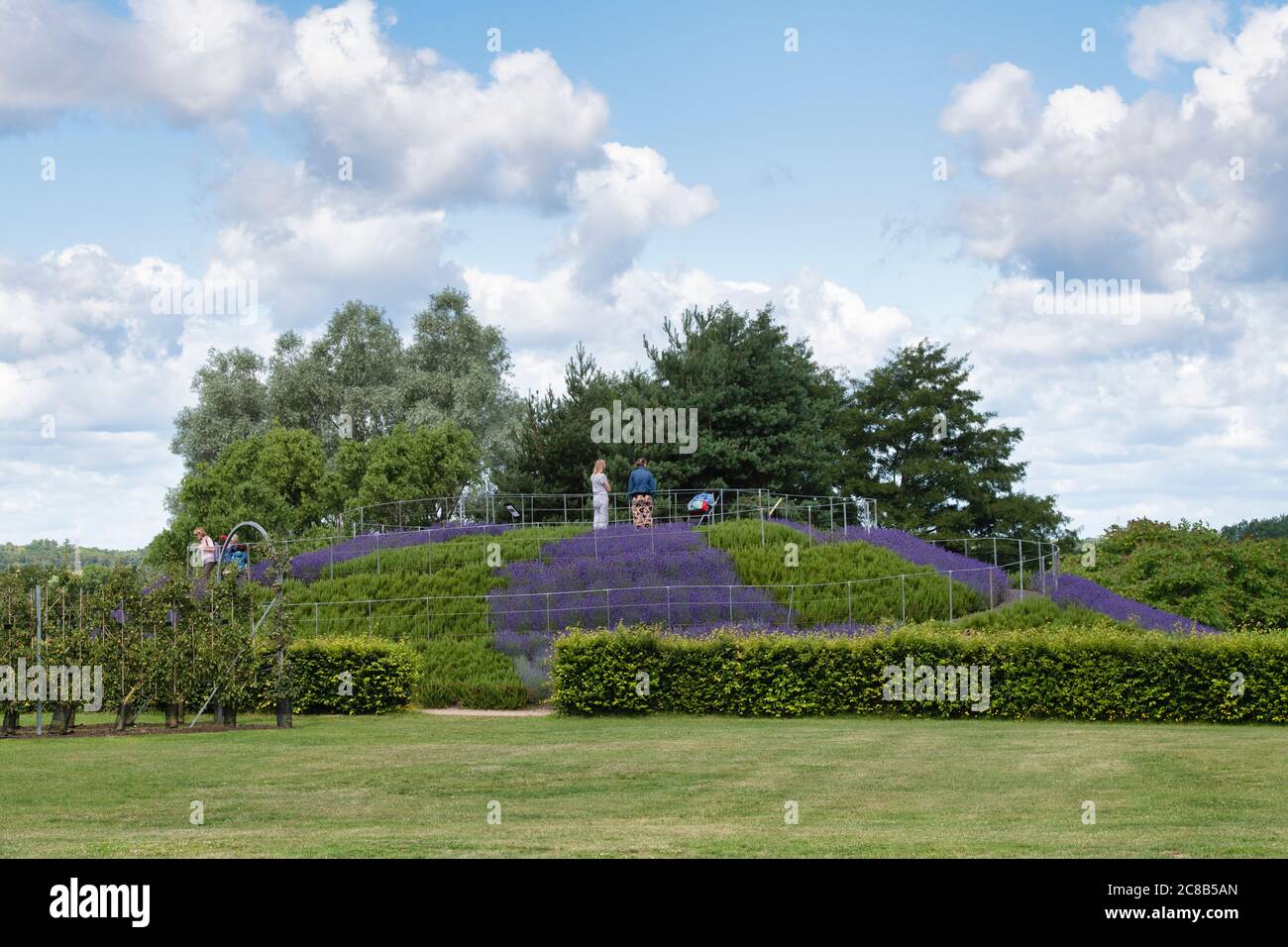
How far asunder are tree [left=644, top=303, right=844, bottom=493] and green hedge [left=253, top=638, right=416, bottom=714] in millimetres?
25220

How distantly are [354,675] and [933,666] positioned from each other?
1111 cm

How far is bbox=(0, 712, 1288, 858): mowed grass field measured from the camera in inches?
413

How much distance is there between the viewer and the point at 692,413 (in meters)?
51.6

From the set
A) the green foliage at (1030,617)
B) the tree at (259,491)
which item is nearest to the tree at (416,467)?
the tree at (259,491)

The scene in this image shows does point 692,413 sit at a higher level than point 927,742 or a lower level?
higher

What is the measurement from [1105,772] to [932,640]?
8667mm

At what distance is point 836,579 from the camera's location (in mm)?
33125

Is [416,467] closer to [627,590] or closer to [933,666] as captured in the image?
[627,590]

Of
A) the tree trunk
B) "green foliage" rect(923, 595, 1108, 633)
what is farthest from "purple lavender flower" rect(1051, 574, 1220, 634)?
the tree trunk

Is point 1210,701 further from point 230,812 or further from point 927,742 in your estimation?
point 230,812

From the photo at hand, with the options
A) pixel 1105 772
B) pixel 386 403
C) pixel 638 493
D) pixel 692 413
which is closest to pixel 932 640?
pixel 1105 772

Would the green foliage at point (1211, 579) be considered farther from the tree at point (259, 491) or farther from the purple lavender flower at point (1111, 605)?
the tree at point (259, 491)

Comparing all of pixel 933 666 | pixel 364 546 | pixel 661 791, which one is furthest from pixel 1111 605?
pixel 661 791

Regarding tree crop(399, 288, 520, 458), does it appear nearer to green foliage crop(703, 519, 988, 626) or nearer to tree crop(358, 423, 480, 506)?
tree crop(358, 423, 480, 506)
